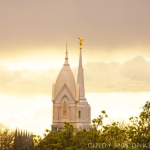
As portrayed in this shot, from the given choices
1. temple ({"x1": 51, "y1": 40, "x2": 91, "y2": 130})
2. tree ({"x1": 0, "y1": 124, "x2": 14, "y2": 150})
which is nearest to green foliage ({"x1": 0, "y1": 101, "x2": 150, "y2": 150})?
tree ({"x1": 0, "y1": 124, "x2": 14, "y2": 150})

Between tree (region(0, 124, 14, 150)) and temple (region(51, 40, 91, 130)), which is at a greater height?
temple (region(51, 40, 91, 130))

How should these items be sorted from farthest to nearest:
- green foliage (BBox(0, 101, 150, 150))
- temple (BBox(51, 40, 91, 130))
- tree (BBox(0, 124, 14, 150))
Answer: temple (BBox(51, 40, 91, 130)) → tree (BBox(0, 124, 14, 150)) → green foliage (BBox(0, 101, 150, 150))

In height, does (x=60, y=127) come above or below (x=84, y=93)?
below

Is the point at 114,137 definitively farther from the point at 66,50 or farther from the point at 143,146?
the point at 66,50

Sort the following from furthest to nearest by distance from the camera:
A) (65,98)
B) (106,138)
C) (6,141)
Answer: (65,98) < (6,141) < (106,138)

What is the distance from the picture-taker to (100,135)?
5791 cm

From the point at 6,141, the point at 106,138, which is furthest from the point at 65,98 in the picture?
the point at 106,138

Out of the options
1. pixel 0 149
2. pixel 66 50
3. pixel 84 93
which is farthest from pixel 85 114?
pixel 0 149

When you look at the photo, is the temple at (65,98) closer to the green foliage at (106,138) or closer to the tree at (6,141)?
the tree at (6,141)

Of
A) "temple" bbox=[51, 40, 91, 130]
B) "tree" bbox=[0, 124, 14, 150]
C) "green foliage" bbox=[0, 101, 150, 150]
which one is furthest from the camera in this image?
"temple" bbox=[51, 40, 91, 130]

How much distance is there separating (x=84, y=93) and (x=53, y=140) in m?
56.6

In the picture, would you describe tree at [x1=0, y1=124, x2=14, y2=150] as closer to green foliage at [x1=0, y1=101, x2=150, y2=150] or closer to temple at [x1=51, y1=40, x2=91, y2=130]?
green foliage at [x1=0, y1=101, x2=150, y2=150]

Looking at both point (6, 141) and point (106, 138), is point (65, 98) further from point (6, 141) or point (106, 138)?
point (106, 138)

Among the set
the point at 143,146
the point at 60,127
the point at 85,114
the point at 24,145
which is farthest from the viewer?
the point at 85,114
